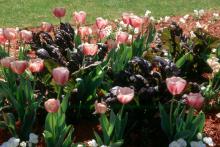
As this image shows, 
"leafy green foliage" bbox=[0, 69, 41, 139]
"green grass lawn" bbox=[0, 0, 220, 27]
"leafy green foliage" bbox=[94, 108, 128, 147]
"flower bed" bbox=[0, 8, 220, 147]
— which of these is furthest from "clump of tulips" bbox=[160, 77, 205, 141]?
"green grass lawn" bbox=[0, 0, 220, 27]

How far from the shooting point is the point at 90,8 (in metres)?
10.6

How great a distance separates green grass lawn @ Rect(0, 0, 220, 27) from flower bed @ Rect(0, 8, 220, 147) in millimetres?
4321

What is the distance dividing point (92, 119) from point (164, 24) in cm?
465

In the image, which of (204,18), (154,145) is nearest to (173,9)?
(204,18)

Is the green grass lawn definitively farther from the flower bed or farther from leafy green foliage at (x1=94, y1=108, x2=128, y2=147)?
leafy green foliage at (x1=94, y1=108, x2=128, y2=147)

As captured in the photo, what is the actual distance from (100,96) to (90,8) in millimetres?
5984

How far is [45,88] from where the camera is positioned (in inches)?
184

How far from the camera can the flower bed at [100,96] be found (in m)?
3.99

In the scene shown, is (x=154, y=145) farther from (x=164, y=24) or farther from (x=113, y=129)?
(x=164, y=24)

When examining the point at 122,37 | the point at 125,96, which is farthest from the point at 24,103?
the point at 122,37

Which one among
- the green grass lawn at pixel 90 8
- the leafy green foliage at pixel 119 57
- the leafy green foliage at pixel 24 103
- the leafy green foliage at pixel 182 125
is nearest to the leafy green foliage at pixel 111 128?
the leafy green foliage at pixel 182 125

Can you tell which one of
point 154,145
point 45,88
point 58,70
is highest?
point 58,70

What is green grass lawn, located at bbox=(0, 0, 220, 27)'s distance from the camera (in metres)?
9.66

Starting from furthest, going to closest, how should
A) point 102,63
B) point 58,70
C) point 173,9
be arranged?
1. point 173,9
2. point 102,63
3. point 58,70
